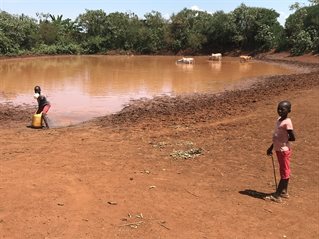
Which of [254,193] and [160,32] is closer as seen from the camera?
[254,193]

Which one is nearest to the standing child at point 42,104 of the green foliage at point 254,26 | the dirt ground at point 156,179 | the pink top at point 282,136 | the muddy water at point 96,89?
the dirt ground at point 156,179

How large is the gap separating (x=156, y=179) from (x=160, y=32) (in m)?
53.3

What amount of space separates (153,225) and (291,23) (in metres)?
45.5

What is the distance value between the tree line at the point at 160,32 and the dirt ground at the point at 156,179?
3601 centimetres

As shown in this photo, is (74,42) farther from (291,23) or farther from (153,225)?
(153,225)

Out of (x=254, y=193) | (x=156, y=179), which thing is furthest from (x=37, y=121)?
(x=254, y=193)

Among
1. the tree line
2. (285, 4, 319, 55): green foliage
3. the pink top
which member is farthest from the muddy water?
the tree line

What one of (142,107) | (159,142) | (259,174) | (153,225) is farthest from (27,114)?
(153,225)

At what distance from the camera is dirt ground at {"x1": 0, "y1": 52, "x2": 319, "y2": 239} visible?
16.9ft

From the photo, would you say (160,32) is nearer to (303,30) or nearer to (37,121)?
(303,30)

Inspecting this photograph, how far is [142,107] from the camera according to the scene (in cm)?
1517

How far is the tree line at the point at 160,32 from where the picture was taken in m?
47.8

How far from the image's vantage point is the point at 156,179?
686 cm

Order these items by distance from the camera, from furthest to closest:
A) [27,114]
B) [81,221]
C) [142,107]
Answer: [142,107], [27,114], [81,221]
